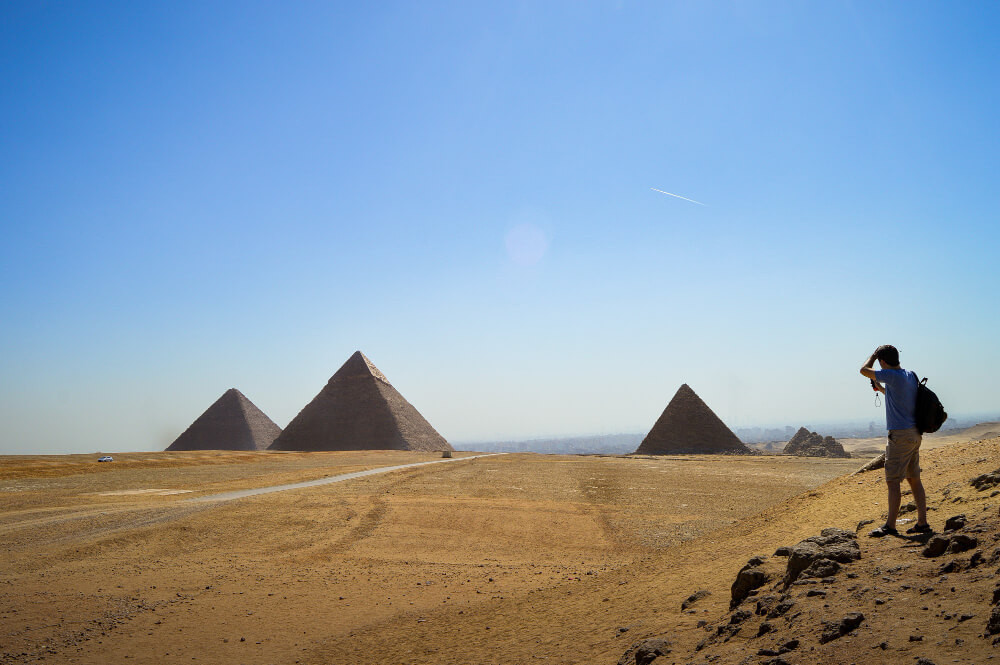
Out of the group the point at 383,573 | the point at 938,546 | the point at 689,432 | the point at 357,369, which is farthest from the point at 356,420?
the point at 938,546

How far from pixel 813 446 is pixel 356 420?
50195 millimetres

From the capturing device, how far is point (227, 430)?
7544 cm

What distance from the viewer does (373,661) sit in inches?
218

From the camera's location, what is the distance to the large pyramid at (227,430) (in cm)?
7481

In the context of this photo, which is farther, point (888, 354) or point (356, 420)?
point (356, 420)

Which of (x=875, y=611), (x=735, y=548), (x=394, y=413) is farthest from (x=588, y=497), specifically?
(x=394, y=413)

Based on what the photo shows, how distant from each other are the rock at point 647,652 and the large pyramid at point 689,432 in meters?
50.0

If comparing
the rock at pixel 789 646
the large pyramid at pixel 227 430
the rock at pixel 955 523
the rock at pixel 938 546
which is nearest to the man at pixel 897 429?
the rock at pixel 955 523

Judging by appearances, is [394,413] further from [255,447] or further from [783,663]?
[783,663]

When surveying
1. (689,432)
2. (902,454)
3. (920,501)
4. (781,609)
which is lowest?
(689,432)

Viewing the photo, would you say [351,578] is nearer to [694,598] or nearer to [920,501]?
[694,598]

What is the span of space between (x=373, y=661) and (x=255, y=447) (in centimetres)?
7718

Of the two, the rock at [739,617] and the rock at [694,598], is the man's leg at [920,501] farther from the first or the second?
the rock at [739,617]

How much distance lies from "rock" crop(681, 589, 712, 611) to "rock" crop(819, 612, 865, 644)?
71.8 inches
